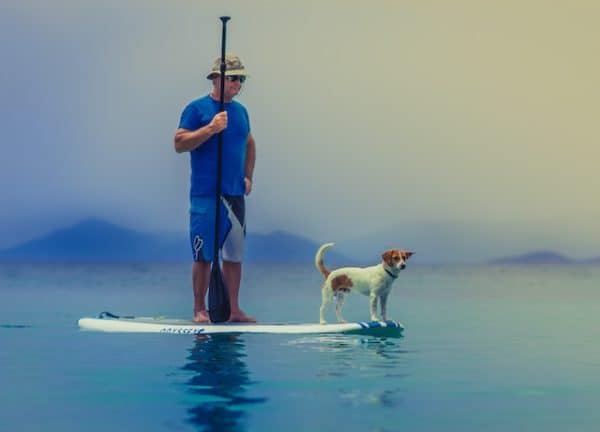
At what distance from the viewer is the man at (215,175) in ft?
43.3

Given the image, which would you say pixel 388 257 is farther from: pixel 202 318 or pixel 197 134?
pixel 197 134

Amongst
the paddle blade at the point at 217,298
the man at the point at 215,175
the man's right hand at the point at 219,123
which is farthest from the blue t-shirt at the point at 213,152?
the paddle blade at the point at 217,298

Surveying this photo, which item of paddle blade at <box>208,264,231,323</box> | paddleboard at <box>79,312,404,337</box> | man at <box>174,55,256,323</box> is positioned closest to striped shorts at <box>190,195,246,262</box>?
man at <box>174,55,256,323</box>

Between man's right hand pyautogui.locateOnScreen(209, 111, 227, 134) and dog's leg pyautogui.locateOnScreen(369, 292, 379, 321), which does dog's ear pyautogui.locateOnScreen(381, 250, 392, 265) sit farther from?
man's right hand pyautogui.locateOnScreen(209, 111, 227, 134)

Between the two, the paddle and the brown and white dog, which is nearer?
the paddle

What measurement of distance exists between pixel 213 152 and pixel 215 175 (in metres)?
0.26

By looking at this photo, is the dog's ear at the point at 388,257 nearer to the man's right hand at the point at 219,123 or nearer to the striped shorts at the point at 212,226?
the striped shorts at the point at 212,226

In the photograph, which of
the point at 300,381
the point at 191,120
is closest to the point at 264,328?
the point at 191,120

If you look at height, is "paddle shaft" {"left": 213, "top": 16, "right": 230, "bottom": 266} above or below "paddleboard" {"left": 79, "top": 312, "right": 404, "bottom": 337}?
above

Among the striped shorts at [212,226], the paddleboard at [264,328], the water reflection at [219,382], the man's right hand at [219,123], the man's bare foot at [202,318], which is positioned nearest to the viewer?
the water reflection at [219,382]

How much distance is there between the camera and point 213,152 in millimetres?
13227

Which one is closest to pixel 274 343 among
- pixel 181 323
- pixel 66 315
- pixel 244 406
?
pixel 181 323

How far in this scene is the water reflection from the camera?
8.06 m

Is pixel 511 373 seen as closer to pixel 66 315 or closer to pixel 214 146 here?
pixel 214 146
